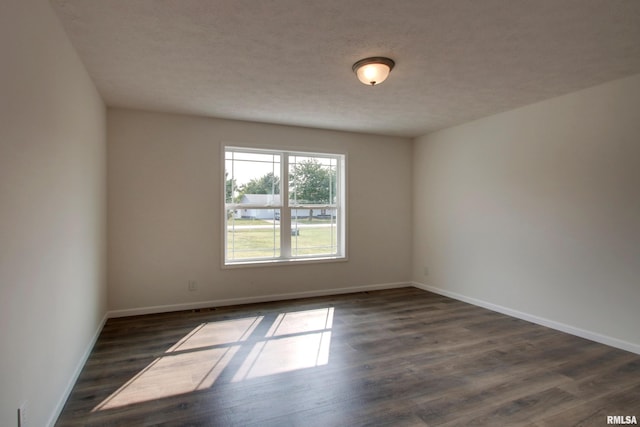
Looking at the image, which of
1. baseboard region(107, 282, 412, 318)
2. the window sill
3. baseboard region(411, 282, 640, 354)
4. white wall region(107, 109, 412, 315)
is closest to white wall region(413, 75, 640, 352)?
baseboard region(411, 282, 640, 354)

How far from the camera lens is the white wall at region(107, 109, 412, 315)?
3957 mm

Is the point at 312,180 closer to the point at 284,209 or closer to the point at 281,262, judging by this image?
the point at 284,209

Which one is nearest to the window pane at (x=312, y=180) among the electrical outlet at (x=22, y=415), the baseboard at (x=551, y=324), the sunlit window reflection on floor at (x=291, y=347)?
the sunlit window reflection on floor at (x=291, y=347)

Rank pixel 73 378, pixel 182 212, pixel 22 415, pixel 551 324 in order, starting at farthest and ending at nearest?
pixel 182 212
pixel 551 324
pixel 73 378
pixel 22 415

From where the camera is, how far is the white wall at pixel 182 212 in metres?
3.96

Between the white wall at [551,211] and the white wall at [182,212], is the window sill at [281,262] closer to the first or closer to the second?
the white wall at [182,212]

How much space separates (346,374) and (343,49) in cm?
250

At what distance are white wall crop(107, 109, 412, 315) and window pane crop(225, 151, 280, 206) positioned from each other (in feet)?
0.69

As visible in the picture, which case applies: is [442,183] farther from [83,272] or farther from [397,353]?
[83,272]

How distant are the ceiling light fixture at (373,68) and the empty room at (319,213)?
0.01 metres

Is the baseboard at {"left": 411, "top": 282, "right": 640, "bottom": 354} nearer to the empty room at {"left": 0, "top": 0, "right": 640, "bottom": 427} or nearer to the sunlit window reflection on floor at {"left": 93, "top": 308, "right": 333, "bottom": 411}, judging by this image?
the empty room at {"left": 0, "top": 0, "right": 640, "bottom": 427}

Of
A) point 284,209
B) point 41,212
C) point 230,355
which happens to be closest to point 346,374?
point 230,355

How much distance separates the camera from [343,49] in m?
2.51

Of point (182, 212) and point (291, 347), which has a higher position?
point (182, 212)
